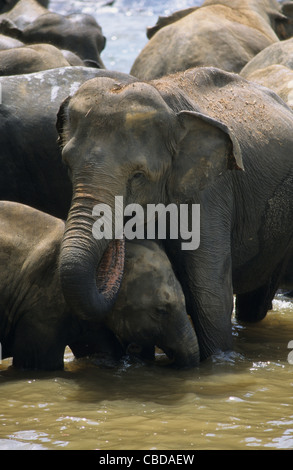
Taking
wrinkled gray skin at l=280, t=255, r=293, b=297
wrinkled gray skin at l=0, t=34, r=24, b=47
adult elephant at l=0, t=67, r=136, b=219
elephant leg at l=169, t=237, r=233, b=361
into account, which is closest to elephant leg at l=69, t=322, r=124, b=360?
elephant leg at l=169, t=237, r=233, b=361

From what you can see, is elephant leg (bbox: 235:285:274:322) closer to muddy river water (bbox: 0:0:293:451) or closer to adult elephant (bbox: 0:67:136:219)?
muddy river water (bbox: 0:0:293:451)

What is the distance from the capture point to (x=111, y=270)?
5957 millimetres

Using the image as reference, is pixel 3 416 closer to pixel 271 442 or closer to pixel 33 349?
pixel 33 349

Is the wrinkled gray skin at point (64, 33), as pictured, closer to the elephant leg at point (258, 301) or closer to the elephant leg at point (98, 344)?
the elephant leg at point (258, 301)

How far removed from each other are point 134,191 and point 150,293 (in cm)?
62

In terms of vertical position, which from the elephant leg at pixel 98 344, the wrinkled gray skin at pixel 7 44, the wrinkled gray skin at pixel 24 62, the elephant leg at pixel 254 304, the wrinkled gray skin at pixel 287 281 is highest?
the wrinkled gray skin at pixel 24 62

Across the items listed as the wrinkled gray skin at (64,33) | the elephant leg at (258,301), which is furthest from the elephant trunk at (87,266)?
the wrinkled gray skin at (64,33)

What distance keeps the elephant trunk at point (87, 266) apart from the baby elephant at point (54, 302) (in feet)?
0.98

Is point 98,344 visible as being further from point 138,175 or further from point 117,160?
point 117,160

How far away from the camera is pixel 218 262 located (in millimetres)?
6727

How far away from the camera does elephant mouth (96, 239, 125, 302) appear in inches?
232

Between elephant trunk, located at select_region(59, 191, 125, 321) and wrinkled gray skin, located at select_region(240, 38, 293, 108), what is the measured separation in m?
3.83

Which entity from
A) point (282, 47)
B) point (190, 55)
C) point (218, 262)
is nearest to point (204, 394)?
point (218, 262)

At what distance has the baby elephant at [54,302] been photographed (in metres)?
6.21
